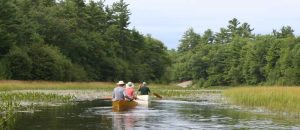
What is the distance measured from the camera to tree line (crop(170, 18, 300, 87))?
4269 inches

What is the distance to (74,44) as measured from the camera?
89250mm

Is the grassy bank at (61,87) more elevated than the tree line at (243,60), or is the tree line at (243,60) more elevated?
A: the tree line at (243,60)

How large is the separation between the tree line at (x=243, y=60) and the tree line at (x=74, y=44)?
1837 cm

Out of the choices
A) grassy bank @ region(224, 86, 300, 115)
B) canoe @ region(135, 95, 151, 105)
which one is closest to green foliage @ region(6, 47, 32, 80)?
canoe @ region(135, 95, 151, 105)

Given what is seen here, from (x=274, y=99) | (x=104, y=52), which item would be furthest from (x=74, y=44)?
(x=274, y=99)

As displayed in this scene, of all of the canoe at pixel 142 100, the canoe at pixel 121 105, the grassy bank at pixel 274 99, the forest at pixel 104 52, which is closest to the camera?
the canoe at pixel 121 105

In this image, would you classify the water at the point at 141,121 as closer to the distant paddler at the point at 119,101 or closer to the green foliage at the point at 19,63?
the distant paddler at the point at 119,101

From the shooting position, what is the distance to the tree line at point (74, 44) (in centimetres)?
7069

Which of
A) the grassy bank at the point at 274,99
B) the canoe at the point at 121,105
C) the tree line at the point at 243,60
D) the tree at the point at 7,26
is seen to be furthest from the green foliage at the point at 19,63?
the tree line at the point at 243,60

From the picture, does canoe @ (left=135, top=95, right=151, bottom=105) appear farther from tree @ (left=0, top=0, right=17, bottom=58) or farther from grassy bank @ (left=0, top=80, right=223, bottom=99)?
tree @ (left=0, top=0, right=17, bottom=58)

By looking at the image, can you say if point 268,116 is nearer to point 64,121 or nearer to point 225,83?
point 64,121

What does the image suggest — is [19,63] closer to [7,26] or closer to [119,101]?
[7,26]

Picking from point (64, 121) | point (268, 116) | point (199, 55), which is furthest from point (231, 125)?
point (199, 55)

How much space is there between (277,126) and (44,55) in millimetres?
55872
